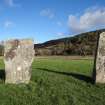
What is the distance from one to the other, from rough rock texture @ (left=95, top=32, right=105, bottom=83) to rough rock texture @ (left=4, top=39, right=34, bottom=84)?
388 centimetres

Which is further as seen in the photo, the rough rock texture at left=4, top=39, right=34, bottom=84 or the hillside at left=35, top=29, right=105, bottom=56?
the hillside at left=35, top=29, right=105, bottom=56

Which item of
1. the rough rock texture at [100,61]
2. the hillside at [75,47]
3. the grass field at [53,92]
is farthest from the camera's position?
the hillside at [75,47]

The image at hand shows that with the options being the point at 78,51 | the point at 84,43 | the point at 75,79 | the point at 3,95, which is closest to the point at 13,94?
the point at 3,95

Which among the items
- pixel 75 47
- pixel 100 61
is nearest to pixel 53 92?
pixel 100 61

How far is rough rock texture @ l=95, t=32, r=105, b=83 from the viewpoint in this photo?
18.1 meters

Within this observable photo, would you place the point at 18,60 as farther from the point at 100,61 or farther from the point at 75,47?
the point at 75,47

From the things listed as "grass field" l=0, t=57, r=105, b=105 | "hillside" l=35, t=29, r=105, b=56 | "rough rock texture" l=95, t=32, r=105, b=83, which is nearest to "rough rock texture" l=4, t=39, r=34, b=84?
"grass field" l=0, t=57, r=105, b=105

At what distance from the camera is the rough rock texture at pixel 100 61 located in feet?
59.4

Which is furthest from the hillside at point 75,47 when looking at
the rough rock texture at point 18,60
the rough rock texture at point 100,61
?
the rough rock texture at point 18,60

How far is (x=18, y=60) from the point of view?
17672mm

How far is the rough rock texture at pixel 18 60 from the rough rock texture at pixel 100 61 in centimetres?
388

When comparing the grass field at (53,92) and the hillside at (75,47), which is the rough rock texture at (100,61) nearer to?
the grass field at (53,92)

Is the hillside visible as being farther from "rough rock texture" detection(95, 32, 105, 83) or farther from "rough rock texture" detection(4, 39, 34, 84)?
"rough rock texture" detection(4, 39, 34, 84)

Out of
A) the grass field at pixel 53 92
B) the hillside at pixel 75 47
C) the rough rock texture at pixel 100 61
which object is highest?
the hillside at pixel 75 47
